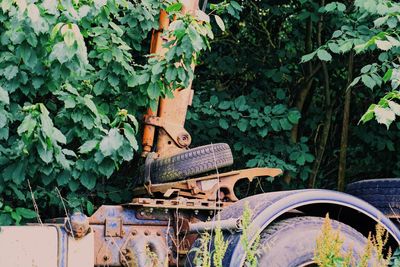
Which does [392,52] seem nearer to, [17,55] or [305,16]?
[305,16]

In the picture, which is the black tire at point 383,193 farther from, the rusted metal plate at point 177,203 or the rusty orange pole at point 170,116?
the rusty orange pole at point 170,116

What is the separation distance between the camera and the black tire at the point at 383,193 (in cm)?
515

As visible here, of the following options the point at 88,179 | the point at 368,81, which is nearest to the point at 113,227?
the point at 88,179

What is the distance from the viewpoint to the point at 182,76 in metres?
5.60

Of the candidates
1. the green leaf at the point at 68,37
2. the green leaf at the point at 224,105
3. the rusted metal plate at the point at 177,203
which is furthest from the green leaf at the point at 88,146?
the green leaf at the point at 224,105

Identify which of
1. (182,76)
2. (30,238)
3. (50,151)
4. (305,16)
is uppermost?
(305,16)

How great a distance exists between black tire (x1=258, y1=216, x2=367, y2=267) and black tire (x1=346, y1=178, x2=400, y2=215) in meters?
0.65

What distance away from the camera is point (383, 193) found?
5.25 metres

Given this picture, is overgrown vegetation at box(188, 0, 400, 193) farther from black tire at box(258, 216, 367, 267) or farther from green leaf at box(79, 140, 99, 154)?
black tire at box(258, 216, 367, 267)

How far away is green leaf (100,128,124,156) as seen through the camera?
5.46m

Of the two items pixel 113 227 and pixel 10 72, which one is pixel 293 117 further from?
pixel 113 227

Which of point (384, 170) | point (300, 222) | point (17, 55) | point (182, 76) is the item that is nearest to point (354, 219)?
point (300, 222)

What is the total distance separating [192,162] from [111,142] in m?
0.65

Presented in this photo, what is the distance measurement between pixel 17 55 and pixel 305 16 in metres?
4.08
